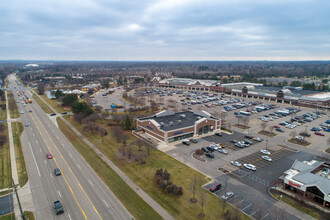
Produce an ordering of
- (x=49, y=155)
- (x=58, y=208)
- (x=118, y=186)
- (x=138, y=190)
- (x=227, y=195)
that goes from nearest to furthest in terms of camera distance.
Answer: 1. (x=58, y=208)
2. (x=227, y=195)
3. (x=138, y=190)
4. (x=118, y=186)
5. (x=49, y=155)

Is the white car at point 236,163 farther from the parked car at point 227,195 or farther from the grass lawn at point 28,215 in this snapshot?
the grass lawn at point 28,215

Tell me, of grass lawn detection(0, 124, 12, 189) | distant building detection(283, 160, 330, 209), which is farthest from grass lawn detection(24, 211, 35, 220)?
distant building detection(283, 160, 330, 209)

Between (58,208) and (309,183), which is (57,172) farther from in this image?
(309,183)

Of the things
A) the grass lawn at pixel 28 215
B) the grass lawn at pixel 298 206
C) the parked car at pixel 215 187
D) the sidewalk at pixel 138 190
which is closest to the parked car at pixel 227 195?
the parked car at pixel 215 187

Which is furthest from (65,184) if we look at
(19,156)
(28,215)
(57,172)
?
(19,156)

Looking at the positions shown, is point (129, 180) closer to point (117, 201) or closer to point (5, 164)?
point (117, 201)

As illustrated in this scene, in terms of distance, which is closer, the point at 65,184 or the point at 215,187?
the point at 215,187
